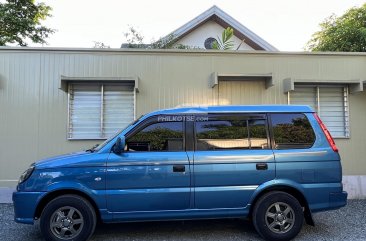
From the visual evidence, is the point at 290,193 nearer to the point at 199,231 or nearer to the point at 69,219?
the point at 199,231

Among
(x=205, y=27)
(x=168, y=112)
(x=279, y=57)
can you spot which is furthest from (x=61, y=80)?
(x=205, y=27)

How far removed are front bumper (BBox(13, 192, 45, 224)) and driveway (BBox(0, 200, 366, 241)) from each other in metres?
0.63

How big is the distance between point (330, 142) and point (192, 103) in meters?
3.98

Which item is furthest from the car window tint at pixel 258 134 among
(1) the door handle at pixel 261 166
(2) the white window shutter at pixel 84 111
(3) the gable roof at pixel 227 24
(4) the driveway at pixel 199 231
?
(3) the gable roof at pixel 227 24

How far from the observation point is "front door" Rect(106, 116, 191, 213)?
5.03 metres

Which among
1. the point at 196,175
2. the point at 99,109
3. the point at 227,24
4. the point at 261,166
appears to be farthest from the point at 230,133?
the point at 227,24

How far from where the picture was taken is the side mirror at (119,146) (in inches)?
198

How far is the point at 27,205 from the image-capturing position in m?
4.92

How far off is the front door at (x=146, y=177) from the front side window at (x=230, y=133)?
43cm

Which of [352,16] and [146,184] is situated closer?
[146,184]

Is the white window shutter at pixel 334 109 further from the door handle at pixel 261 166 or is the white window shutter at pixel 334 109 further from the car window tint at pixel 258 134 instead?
the door handle at pixel 261 166

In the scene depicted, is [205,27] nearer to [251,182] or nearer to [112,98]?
[112,98]

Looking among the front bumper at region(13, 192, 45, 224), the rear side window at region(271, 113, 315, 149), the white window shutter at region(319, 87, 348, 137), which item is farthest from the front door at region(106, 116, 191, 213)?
Result: the white window shutter at region(319, 87, 348, 137)

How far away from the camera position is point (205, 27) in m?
16.9
